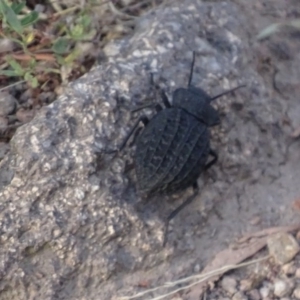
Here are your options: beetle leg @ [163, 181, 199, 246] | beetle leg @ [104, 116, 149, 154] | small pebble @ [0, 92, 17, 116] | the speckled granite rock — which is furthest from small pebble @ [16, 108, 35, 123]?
beetle leg @ [163, 181, 199, 246]

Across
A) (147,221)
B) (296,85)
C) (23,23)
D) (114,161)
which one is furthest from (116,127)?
(296,85)

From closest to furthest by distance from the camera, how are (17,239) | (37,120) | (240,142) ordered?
1. (17,239)
2. (37,120)
3. (240,142)

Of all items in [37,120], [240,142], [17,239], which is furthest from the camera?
[240,142]

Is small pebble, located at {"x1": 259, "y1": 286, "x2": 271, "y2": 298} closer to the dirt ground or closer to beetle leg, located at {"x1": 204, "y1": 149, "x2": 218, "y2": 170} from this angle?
the dirt ground

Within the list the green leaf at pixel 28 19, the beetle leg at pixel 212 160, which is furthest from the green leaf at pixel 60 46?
the beetle leg at pixel 212 160

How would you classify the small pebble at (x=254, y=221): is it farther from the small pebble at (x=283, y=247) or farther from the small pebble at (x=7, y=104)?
the small pebble at (x=7, y=104)

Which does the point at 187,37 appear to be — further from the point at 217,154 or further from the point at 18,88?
the point at 18,88

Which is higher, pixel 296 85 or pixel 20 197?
pixel 20 197
